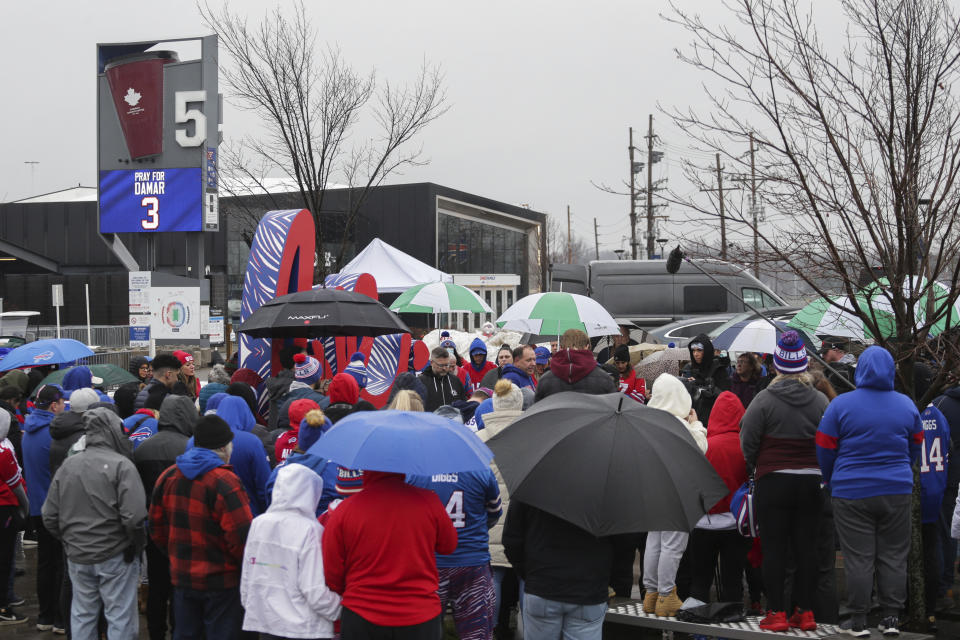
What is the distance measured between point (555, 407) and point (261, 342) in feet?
26.1

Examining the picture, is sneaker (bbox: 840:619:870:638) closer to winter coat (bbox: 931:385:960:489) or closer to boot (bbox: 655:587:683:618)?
boot (bbox: 655:587:683:618)

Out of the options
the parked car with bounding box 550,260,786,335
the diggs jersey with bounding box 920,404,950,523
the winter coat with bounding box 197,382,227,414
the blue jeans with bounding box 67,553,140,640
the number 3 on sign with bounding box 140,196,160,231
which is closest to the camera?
the blue jeans with bounding box 67,553,140,640

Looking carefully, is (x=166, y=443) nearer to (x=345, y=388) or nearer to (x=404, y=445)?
(x=345, y=388)

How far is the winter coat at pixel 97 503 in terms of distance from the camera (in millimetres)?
5672

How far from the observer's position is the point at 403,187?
133ft

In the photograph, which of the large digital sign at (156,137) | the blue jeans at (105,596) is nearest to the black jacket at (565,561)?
the blue jeans at (105,596)

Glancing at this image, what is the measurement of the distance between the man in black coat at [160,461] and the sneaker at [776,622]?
3899mm

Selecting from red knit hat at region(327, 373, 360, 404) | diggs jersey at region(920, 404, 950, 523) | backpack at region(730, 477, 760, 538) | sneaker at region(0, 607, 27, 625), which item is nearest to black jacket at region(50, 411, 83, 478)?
sneaker at region(0, 607, 27, 625)

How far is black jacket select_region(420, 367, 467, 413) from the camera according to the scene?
10.1 m

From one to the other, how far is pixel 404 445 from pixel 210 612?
207 centimetres

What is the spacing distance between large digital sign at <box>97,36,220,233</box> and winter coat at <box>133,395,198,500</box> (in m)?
19.4

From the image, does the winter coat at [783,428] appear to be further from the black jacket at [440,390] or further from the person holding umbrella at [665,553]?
the black jacket at [440,390]

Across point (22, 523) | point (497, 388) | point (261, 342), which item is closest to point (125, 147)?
point (261, 342)

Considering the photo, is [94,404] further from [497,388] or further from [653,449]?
[653,449]
